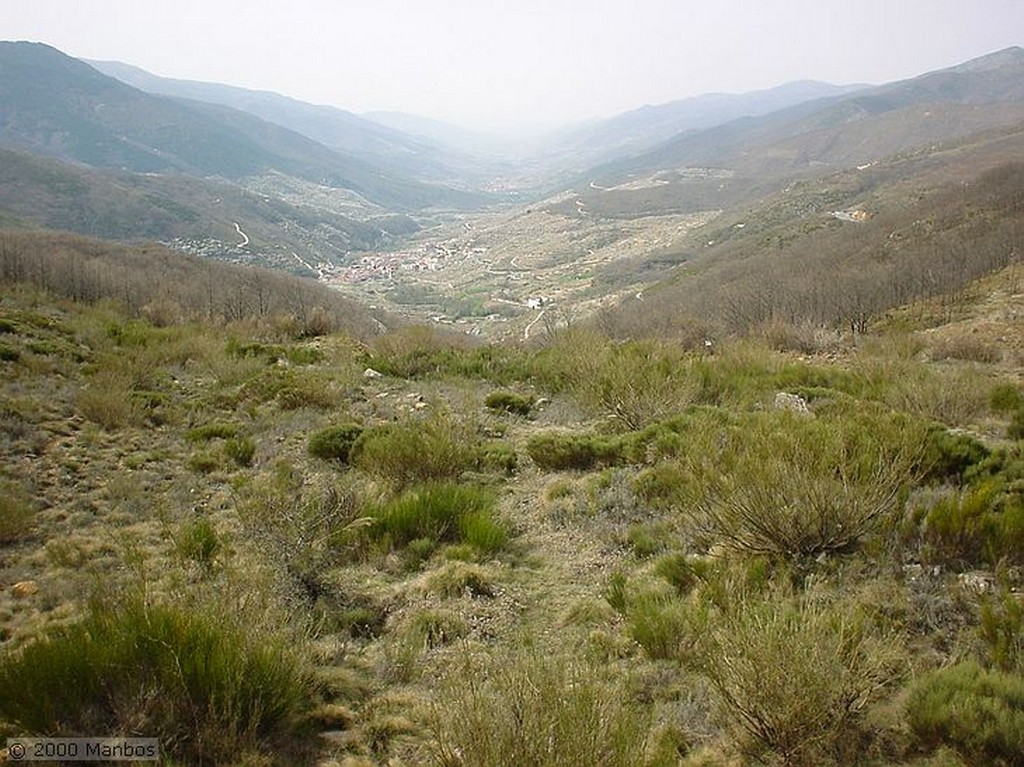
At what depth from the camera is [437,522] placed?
6793mm

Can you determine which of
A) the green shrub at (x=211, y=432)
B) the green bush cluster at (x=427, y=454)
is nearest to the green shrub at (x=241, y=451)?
the green shrub at (x=211, y=432)

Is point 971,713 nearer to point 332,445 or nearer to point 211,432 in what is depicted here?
point 332,445

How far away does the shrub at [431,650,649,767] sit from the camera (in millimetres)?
2545

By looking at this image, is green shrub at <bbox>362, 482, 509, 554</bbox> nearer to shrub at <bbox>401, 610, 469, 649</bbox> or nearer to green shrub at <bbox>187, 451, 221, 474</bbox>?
shrub at <bbox>401, 610, 469, 649</bbox>

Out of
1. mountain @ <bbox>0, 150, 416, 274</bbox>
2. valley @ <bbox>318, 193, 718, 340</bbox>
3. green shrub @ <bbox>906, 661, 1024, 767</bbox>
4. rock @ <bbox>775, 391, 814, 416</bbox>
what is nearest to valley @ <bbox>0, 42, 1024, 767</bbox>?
green shrub @ <bbox>906, 661, 1024, 767</bbox>

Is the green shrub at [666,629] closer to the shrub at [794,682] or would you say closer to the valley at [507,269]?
the shrub at [794,682]

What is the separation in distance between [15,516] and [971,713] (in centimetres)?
908

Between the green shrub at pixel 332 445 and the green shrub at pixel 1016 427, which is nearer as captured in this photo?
the green shrub at pixel 1016 427

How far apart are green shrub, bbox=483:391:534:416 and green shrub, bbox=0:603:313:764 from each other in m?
9.45

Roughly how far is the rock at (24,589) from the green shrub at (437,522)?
3.06 m

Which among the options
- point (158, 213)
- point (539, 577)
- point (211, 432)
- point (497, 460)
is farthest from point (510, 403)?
point (158, 213)

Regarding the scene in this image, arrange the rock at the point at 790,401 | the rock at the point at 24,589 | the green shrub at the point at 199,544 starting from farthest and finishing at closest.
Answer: the rock at the point at 790,401
the green shrub at the point at 199,544
the rock at the point at 24,589

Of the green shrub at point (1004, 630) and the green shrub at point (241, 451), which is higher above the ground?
the green shrub at point (1004, 630)

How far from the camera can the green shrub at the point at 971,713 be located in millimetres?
2961
